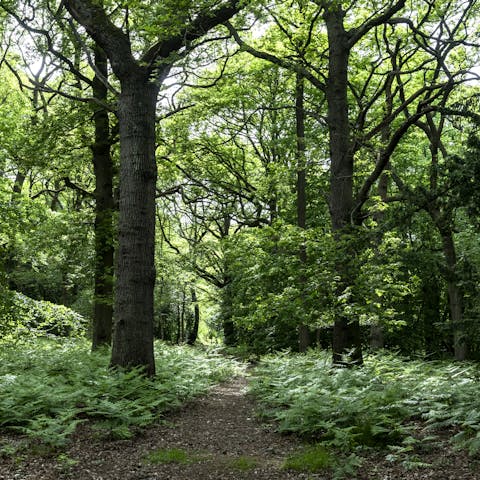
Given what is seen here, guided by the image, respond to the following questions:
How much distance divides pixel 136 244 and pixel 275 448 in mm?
4676

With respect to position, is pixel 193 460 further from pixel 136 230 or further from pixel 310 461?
pixel 136 230

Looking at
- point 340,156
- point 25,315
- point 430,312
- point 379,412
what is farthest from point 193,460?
point 430,312

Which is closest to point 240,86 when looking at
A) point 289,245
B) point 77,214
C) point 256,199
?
point 256,199

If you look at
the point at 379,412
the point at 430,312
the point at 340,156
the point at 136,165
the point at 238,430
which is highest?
the point at 340,156

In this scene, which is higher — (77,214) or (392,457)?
(77,214)

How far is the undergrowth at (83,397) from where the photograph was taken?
621 centimetres

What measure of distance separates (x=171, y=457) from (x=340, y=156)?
7477 mm

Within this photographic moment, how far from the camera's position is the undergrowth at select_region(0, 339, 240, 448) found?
6214mm

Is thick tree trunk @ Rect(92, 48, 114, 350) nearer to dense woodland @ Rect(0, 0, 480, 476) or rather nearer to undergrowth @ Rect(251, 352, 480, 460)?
dense woodland @ Rect(0, 0, 480, 476)

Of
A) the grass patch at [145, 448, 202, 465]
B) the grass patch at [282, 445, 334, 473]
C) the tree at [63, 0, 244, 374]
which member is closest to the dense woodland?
the tree at [63, 0, 244, 374]

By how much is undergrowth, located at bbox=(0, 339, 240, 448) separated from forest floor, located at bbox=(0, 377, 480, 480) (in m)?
0.24

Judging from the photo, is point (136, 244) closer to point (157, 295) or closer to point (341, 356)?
point (341, 356)

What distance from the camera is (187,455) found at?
5785 mm

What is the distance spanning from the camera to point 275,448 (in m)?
6.18
